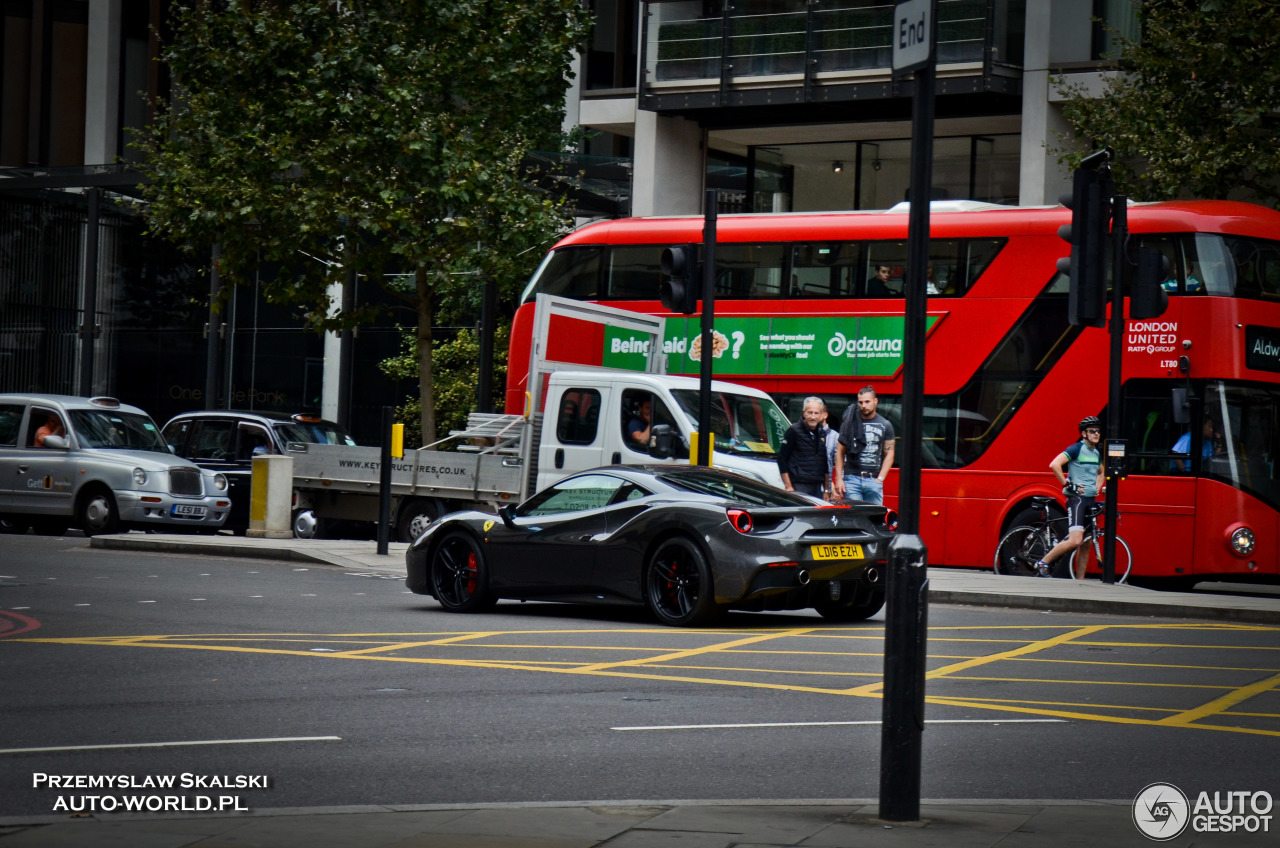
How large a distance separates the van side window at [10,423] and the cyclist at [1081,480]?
1497 cm

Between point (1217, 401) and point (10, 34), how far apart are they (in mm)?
35685

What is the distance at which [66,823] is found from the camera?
5457 mm

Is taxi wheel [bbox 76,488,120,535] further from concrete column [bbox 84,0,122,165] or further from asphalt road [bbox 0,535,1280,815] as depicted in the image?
concrete column [bbox 84,0,122,165]

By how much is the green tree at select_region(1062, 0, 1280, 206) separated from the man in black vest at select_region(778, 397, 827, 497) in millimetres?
6124

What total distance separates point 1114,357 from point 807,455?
3.22 m

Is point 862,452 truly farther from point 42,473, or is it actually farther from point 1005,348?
point 42,473

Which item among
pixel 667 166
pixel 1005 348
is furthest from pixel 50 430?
pixel 1005 348

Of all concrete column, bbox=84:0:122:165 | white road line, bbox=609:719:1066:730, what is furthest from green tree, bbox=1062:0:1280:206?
concrete column, bbox=84:0:122:165

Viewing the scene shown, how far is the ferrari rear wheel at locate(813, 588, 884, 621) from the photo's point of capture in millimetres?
12852

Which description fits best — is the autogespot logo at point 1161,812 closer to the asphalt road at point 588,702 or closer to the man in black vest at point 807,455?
the asphalt road at point 588,702

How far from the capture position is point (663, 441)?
17.7 m

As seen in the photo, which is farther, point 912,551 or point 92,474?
point 92,474

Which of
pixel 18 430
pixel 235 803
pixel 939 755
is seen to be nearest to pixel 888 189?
pixel 18 430

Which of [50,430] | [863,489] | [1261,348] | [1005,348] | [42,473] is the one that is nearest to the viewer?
[863,489]
